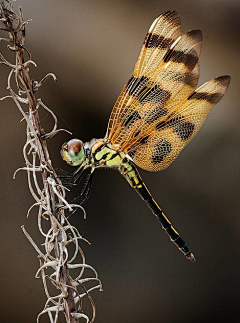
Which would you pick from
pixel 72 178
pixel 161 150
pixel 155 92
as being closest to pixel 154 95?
pixel 155 92

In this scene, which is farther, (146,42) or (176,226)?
(176,226)

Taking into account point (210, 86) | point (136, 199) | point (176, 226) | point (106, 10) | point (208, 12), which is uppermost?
point (106, 10)

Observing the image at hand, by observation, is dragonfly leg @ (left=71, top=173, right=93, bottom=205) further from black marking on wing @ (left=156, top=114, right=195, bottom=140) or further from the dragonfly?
black marking on wing @ (left=156, top=114, right=195, bottom=140)

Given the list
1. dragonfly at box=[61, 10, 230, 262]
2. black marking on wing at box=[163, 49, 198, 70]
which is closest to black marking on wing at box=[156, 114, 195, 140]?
dragonfly at box=[61, 10, 230, 262]

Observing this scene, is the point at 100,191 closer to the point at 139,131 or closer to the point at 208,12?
the point at 139,131

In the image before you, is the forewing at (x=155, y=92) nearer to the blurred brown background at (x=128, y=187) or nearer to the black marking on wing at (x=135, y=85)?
the black marking on wing at (x=135, y=85)

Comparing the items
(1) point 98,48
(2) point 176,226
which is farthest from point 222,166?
(1) point 98,48

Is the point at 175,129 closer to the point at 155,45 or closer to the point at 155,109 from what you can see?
the point at 155,109
